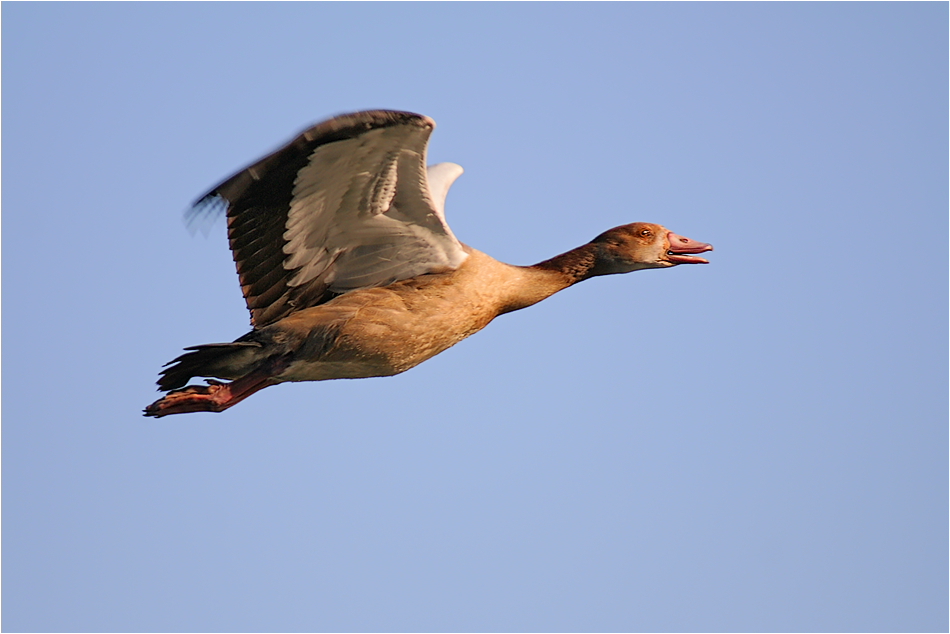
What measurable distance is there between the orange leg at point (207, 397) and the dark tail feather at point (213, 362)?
57 mm

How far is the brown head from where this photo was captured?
321 inches

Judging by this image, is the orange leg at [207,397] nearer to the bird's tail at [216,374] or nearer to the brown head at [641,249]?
the bird's tail at [216,374]

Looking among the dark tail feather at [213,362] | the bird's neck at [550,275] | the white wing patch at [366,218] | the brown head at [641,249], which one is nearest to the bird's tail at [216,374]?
the dark tail feather at [213,362]

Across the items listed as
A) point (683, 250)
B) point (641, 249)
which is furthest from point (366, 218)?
point (683, 250)

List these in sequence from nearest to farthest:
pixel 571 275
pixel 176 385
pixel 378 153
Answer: pixel 378 153, pixel 176 385, pixel 571 275

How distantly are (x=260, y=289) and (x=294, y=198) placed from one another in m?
0.70

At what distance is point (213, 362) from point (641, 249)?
2.62 meters

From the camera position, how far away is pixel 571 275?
8062 mm

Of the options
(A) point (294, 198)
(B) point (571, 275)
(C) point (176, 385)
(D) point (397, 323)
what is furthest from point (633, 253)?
(C) point (176, 385)

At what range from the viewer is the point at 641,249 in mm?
8195

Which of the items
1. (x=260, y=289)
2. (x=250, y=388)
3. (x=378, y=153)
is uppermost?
(x=378, y=153)

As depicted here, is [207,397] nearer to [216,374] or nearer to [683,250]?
[216,374]

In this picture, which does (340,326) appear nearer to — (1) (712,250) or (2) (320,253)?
(2) (320,253)

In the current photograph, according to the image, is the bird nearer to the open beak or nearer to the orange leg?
the orange leg
